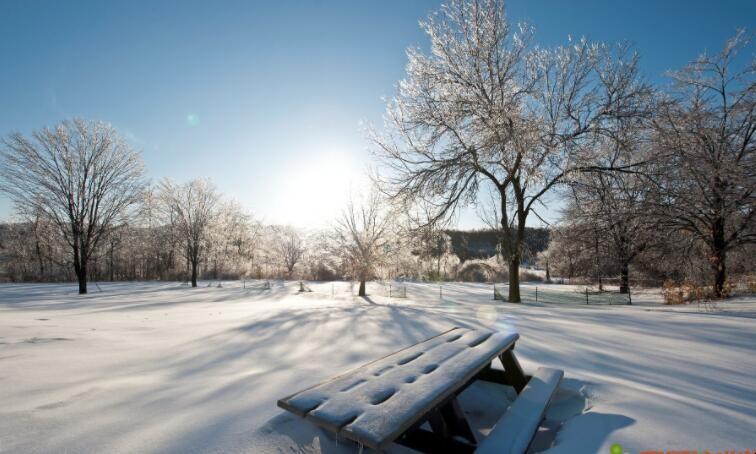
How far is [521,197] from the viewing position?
11664 millimetres

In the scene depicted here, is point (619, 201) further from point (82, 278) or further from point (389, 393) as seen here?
point (82, 278)

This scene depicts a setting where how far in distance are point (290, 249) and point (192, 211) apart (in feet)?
74.4

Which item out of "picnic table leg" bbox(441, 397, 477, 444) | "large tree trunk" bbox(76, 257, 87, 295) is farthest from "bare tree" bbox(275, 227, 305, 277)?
"picnic table leg" bbox(441, 397, 477, 444)

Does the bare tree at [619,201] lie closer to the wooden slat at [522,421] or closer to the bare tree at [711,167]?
the bare tree at [711,167]

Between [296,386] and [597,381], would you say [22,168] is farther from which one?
[597,381]

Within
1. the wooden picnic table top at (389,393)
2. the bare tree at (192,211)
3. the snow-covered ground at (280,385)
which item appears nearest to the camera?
the wooden picnic table top at (389,393)

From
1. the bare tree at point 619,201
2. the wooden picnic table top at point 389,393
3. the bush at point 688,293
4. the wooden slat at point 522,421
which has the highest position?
the bare tree at point 619,201

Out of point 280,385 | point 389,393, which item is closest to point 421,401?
point 389,393

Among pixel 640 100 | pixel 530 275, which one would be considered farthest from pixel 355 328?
pixel 530 275

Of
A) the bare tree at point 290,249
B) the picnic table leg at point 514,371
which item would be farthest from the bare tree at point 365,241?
the bare tree at point 290,249

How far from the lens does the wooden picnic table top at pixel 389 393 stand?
4.25 feet

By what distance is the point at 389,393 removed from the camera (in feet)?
5.24

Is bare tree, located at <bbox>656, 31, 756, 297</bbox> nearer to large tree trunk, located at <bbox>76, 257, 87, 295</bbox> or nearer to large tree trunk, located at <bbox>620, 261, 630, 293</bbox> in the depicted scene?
large tree trunk, located at <bbox>620, 261, 630, 293</bbox>

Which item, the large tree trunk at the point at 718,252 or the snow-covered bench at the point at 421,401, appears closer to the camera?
the snow-covered bench at the point at 421,401
